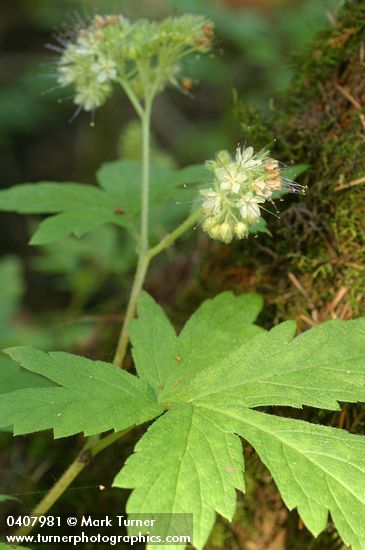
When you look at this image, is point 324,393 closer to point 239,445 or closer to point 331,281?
point 239,445

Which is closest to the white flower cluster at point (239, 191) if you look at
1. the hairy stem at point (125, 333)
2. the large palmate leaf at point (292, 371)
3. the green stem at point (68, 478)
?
the hairy stem at point (125, 333)

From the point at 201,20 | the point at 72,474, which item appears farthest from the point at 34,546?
the point at 201,20

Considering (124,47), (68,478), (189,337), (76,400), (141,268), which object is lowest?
(68,478)

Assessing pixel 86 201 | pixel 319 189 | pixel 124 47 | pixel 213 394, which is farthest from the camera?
pixel 86 201

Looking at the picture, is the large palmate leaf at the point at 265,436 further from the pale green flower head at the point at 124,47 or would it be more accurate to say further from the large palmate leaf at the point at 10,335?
the pale green flower head at the point at 124,47

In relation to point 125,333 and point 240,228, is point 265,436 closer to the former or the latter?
point 240,228

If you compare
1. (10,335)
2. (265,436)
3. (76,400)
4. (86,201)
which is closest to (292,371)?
(265,436)
